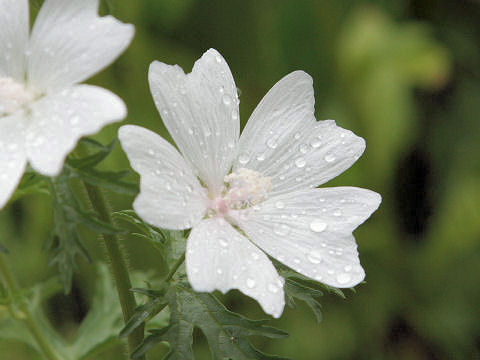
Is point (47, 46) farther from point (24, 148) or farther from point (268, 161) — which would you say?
point (268, 161)

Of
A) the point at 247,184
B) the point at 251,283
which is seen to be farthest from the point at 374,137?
the point at 251,283

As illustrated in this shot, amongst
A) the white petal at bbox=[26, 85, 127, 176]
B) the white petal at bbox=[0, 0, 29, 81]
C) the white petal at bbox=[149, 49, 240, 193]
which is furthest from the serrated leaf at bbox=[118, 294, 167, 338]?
the white petal at bbox=[0, 0, 29, 81]

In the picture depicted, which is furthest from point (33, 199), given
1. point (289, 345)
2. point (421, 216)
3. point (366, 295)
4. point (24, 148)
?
point (24, 148)

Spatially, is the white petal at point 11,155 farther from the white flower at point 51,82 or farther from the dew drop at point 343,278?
the dew drop at point 343,278

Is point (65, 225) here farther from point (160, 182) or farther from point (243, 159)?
point (243, 159)

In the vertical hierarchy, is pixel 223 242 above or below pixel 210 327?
above

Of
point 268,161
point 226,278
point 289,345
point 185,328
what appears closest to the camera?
point 226,278
